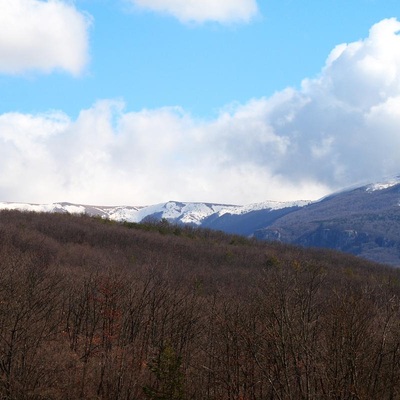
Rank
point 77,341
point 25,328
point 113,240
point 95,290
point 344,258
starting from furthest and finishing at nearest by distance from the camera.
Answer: point 344,258
point 113,240
point 95,290
point 77,341
point 25,328

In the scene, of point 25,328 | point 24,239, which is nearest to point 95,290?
point 25,328

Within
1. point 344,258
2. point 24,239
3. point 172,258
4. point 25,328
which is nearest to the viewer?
point 25,328

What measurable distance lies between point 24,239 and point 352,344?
93.0 m

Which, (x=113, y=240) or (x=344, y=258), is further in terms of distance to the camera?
(x=344, y=258)

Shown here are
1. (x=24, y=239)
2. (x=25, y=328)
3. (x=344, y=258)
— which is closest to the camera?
(x=25, y=328)

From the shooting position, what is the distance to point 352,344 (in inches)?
727

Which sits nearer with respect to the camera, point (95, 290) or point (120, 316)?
point (120, 316)

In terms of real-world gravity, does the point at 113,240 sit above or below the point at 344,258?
above

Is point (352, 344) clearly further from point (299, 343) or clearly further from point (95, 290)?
point (95, 290)

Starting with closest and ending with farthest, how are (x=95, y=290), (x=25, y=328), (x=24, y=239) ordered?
(x=25, y=328), (x=95, y=290), (x=24, y=239)

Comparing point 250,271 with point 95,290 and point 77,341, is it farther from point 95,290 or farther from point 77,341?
point 77,341

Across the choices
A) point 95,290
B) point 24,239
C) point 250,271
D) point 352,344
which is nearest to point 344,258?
point 250,271

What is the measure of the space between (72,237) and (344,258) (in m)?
72.6

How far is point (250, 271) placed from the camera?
109 meters
